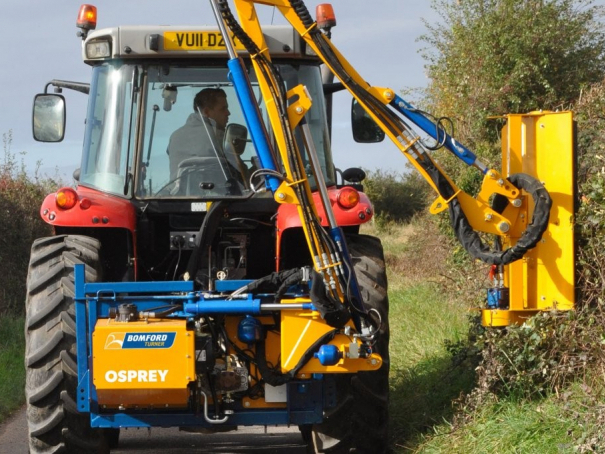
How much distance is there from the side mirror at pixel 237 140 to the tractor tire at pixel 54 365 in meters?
1.20

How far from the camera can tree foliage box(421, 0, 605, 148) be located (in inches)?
627

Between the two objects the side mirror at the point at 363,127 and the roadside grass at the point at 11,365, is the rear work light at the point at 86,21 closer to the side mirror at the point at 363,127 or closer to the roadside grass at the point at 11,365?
the side mirror at the point at 363,127

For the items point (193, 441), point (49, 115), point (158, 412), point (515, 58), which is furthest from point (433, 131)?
point (515, 58)

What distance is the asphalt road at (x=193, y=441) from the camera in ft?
23.9

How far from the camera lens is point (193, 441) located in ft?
25.2

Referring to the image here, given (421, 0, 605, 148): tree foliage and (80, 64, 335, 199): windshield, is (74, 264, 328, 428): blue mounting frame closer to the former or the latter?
(80, 64, 335, 199): windshield

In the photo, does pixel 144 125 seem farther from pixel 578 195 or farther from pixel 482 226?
pixel 578 195

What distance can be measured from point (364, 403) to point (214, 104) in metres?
2.08

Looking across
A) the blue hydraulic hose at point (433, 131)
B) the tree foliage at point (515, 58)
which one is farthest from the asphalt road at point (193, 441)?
A: the tree foliage at point (515, 58)

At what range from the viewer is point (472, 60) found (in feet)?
55.7

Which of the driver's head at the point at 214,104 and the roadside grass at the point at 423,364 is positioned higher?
the driver's head at the point at 214,104

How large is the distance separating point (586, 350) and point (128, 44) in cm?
324

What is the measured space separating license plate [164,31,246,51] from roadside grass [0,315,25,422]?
11.3ft

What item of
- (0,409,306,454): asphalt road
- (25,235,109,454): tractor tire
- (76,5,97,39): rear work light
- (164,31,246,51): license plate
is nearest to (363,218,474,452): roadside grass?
(0,409,306,454): asphalt road
